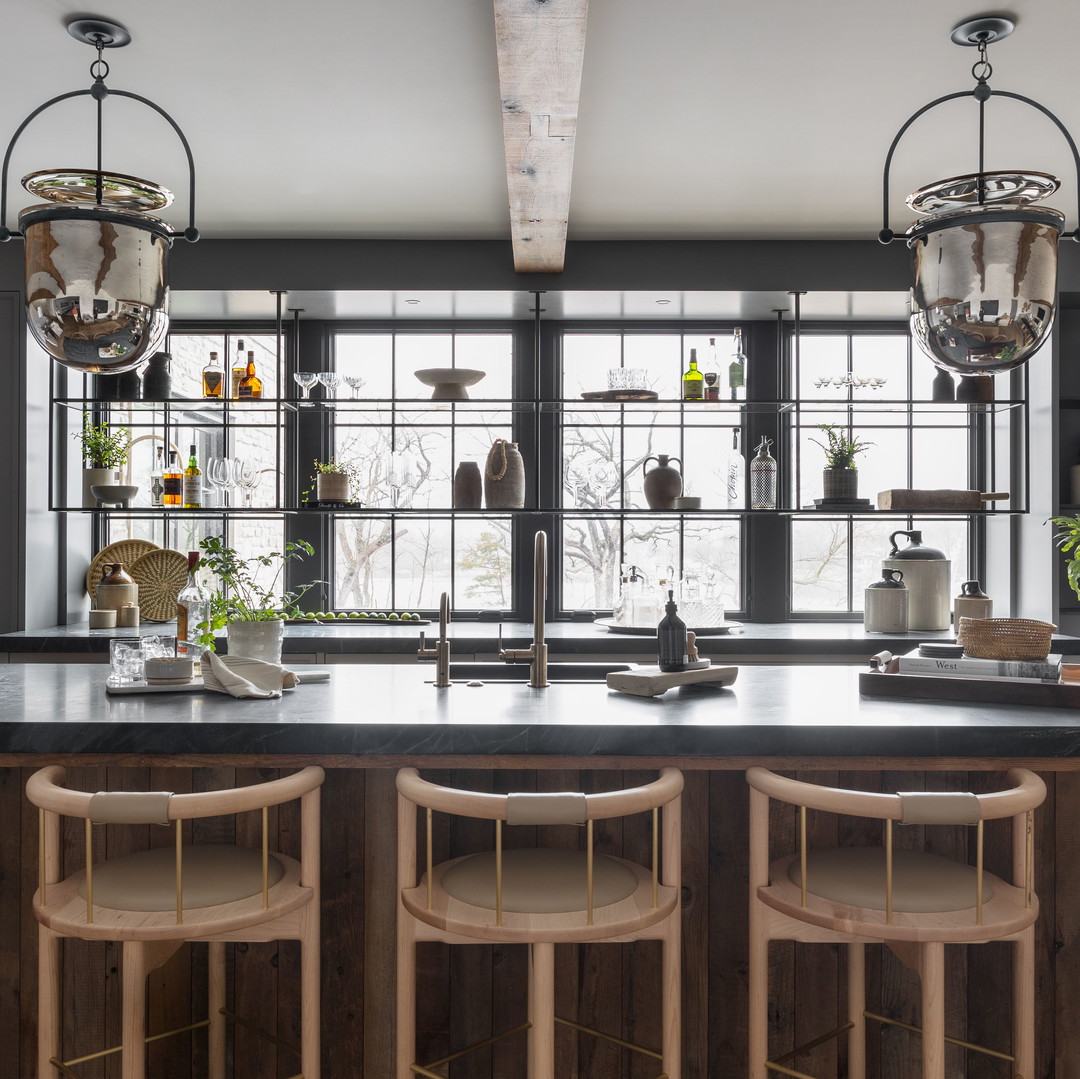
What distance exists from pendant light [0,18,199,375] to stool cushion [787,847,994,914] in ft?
5.11

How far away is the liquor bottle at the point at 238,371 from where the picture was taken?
403 cm

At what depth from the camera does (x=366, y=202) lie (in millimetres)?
3459

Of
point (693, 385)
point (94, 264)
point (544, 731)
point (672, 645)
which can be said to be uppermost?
point (693, 385)

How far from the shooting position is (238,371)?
159 inches

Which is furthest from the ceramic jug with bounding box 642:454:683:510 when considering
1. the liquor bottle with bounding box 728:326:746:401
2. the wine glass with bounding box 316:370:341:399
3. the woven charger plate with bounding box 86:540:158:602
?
the woven charger plate with bounding box 86:540:158:602

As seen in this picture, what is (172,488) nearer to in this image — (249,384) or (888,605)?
(249,384)

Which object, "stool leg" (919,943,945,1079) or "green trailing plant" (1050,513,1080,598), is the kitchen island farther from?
"green trailing plant" (1050,513,1080,598)

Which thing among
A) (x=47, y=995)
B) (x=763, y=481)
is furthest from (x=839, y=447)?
(x=47, y=995)

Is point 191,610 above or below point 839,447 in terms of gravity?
below

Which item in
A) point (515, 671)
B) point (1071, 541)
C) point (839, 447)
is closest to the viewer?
point (515, 671)

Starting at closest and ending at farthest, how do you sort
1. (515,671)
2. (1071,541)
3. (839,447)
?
(515,671) < (1071,541) < (839,447)

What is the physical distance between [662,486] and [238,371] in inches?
77.5

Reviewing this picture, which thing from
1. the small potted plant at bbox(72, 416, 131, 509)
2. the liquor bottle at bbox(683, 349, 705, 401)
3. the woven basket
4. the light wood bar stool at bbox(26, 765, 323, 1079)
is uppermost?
the liquor bottle at bbox(683, 349, 705, 401)

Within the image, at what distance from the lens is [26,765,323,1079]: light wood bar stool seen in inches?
54.2
